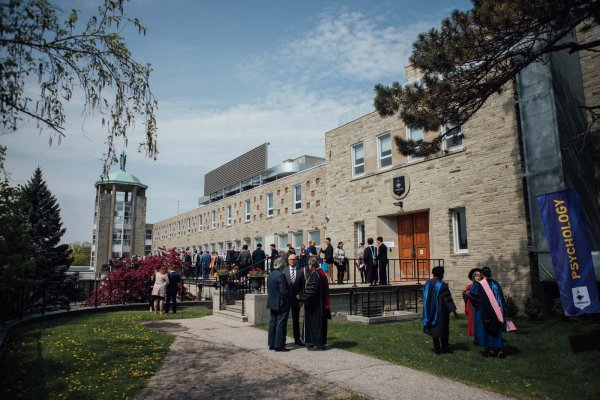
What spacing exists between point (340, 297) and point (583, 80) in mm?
10546

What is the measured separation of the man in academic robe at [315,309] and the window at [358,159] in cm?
1134

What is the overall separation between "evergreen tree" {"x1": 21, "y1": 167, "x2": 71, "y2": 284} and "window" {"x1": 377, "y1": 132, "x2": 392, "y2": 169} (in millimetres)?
22987

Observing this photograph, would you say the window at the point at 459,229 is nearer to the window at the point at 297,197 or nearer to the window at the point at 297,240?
the window at the point at 297,240

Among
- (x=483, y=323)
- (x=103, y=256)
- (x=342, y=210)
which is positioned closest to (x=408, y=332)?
(x=483, y=323)

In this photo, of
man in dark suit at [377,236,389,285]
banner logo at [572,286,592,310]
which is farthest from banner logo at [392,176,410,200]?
banner logo at [572,286,592,310]

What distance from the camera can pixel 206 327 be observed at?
11.9 m

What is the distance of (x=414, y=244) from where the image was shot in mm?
17609

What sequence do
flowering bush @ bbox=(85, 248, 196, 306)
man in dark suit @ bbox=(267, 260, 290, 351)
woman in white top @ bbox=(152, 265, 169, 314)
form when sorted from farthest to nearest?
flowering bush @ bbox=(85, 248, 196, 306)
woman in white top @ bbox=(152, 265, 169, 314)
man in dark suit @ bbox=(267, 260, 290, 351)

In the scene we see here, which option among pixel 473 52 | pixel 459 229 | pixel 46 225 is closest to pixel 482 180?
pixel 459 229

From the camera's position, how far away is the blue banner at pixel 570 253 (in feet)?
26.7

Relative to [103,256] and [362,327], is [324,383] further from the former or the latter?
[103,256]

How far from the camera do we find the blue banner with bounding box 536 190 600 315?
812 centimetres

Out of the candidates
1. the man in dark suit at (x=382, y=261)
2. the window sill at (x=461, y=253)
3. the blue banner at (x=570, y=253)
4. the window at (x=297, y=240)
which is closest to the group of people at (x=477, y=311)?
the blue banner at (x=570, y=253)

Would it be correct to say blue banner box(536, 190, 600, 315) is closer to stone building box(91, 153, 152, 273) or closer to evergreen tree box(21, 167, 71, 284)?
evergreen tree box(21, 167, 71, 284)
